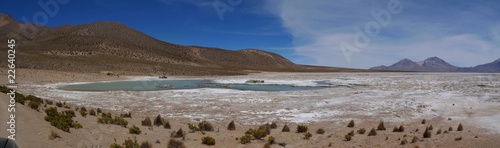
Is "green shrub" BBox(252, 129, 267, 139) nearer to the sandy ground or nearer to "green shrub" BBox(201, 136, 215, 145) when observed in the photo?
the sandy ground

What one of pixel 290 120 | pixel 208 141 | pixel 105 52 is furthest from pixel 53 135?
pixel 105 52

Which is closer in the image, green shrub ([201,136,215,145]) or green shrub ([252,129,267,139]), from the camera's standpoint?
green shrub ([201,136,215,145])

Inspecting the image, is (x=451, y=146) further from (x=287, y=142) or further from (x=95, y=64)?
(x=95, y=64)

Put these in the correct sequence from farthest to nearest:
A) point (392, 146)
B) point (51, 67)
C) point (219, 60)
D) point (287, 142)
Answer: point (219, 60), point (51, 67), point (287, 142), point (392, 146)

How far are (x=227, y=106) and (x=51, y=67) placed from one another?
4961 cm

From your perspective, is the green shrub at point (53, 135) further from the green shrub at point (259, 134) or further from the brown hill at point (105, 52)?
the brown hill at point (105, 52)

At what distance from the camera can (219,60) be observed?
125188 mm

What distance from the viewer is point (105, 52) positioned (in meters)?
75.3

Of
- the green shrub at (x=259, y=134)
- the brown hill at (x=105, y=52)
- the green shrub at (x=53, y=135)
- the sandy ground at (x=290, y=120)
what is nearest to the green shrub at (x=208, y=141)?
the sandy ground at (x=290, y=120)

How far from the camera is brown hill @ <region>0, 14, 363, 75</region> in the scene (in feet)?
186

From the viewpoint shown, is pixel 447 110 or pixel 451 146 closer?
pixel 451 146

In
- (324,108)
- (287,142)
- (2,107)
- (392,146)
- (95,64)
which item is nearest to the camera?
(2,107)

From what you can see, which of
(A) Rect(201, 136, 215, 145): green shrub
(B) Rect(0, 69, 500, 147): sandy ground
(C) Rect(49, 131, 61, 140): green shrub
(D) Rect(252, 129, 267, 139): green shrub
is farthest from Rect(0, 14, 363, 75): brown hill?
(D) Rect(252, 129, 267, 139): green shrub

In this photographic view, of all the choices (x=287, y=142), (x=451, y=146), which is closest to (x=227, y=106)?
(x=287, y=142)
